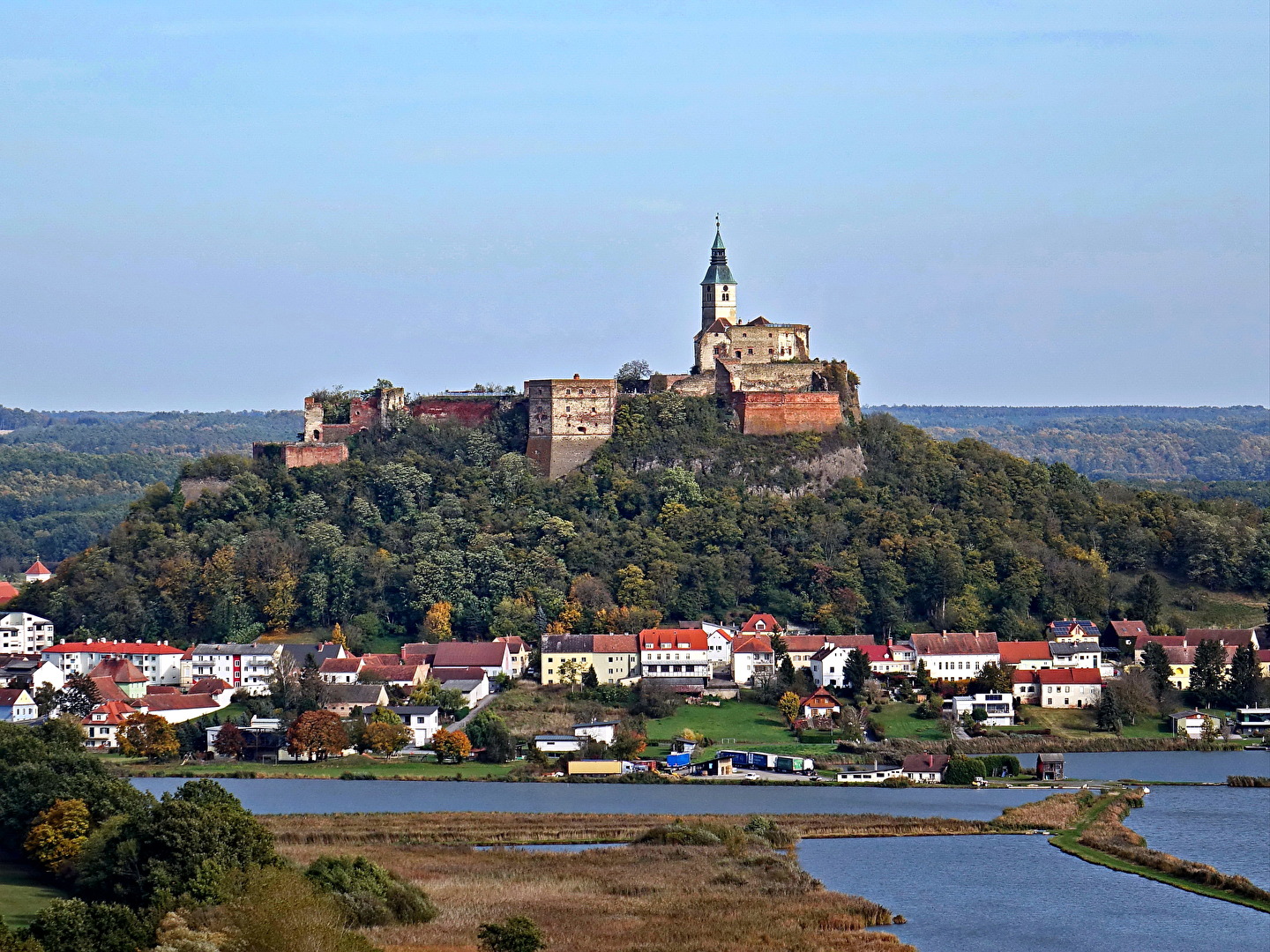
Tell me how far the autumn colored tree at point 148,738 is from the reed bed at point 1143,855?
25.7 metres

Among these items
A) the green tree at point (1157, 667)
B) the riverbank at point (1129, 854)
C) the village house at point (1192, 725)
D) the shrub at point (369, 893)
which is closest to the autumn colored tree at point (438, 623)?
the green tree at point (1157, 667)

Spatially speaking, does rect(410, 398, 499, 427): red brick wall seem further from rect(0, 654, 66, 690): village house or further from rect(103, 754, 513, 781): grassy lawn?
rect(103, 754, 513, 781): grassy lawn

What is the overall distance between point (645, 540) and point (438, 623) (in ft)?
26.7

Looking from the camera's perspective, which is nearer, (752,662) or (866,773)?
(866,773)

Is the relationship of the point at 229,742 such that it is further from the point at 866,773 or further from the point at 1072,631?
the point at 1072,631

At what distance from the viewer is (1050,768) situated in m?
55.2

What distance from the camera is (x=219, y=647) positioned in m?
67.5

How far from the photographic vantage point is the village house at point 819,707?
2429 inches

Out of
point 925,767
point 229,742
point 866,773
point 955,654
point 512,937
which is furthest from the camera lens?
point 955,654

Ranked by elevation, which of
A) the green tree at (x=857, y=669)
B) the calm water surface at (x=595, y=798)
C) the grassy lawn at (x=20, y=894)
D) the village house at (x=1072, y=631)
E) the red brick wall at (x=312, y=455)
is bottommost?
the grassy lawn at (x=20, y=894)

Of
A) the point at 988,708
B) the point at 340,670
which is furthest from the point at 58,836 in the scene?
the point at 988,708

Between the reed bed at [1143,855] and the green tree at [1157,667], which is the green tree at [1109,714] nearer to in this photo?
the green tree at [1157,667]

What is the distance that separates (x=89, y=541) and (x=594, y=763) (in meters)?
69.6

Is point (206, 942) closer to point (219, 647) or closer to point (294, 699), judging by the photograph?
point (294, 699)
